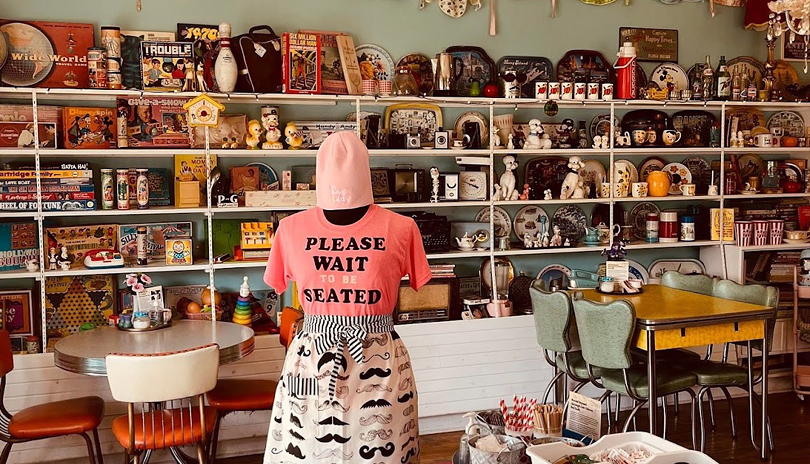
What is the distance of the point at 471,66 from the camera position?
5242 millimetres

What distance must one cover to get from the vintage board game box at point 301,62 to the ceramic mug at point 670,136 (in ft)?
7.98

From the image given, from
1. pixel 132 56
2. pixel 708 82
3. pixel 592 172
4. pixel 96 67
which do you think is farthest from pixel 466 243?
pixel 96 67

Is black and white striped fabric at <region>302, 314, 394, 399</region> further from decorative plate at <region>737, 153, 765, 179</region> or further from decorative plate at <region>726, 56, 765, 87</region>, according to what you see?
decorative plate at <region>726, 56, 765, 87</region>

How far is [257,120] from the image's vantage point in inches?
189

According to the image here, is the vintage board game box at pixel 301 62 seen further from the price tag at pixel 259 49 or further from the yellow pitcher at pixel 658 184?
the yellow pitcher at pixel 658 184

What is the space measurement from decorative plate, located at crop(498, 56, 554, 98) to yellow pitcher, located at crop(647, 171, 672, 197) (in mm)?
977

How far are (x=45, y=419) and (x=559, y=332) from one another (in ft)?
8.56

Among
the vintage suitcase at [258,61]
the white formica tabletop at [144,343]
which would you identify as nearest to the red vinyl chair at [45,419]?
the white formica tabletop at [144,343]

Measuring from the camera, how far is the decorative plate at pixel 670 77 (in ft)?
18.6

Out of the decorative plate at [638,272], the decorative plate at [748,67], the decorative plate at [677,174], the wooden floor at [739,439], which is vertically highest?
the decorative plate at [748,67]

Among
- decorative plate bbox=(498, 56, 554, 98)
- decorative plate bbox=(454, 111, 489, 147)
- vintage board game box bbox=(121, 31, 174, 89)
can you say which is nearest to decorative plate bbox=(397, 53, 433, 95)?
decorative plate bbox=(454, 111, 489, 147)

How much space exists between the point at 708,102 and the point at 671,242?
995 mm

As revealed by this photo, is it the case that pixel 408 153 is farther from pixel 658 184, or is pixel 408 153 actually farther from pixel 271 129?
pixel 658 184

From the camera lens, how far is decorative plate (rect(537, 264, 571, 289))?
5503 mm
